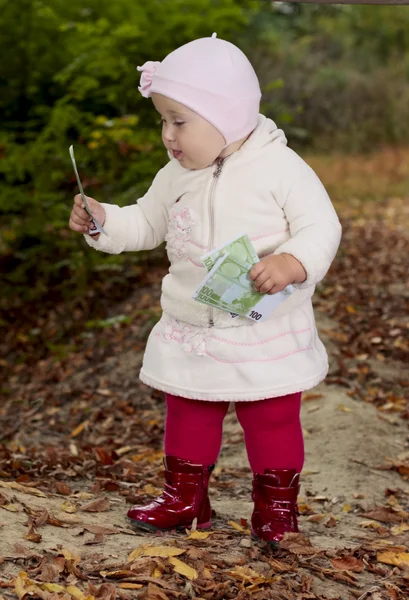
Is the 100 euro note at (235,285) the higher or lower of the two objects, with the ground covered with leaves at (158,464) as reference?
higher

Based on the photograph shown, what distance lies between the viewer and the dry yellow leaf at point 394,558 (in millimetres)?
3146

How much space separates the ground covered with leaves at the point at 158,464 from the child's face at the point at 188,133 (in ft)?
4.17

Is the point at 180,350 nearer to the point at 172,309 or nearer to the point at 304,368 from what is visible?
the point at 172,309

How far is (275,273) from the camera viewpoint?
2.63 meters

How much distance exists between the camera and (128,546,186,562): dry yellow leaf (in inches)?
112

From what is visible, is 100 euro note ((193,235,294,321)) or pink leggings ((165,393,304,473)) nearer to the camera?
100 euro note ((193,235,294,321))

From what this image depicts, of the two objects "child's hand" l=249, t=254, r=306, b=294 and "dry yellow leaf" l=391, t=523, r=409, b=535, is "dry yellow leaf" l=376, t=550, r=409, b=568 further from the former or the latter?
"child's hand" l=249, t=254, r=306, b=294

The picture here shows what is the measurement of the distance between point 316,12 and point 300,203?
13.4 m

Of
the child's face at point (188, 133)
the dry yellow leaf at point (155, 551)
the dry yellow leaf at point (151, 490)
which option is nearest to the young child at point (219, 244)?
the child's face at point (188, 133)

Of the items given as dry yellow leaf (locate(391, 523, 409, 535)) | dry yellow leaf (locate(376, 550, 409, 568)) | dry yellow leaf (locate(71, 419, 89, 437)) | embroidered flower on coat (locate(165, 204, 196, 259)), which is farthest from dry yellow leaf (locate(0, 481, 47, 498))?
dry yellow leaf (locate(71, 419, 89, 437))

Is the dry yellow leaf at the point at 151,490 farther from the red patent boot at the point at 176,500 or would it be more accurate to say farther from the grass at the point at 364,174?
the grass at the point at 364,174

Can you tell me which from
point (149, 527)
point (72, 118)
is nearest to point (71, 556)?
point (149, 527)

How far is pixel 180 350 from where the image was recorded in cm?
301

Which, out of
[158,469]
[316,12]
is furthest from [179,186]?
[316,12]
